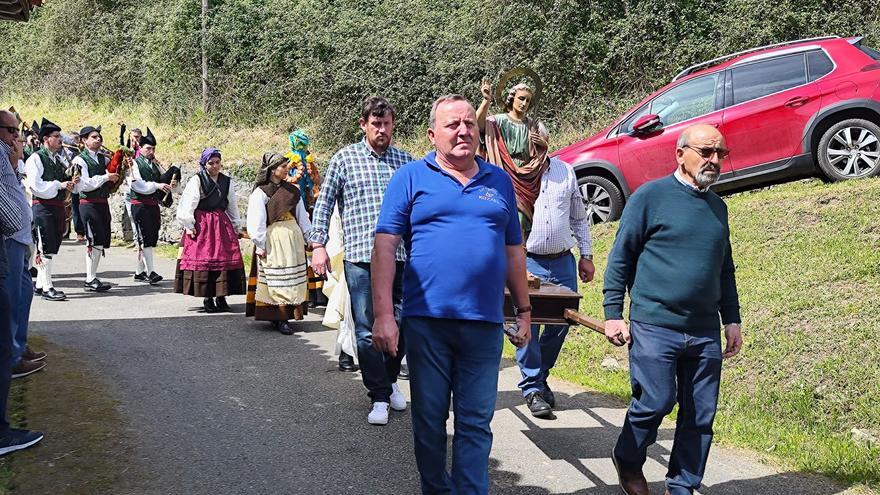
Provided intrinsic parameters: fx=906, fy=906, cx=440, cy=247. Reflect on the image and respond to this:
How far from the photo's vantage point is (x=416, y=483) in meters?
5.09

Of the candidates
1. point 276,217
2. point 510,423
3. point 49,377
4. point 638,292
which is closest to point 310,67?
point 276,217

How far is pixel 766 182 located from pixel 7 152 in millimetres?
8546

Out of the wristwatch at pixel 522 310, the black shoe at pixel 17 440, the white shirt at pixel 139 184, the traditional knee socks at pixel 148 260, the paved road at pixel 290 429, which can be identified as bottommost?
the paved road at pixel 290 429

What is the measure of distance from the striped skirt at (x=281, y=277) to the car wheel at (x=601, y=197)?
416cm

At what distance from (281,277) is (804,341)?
5207 millimetres

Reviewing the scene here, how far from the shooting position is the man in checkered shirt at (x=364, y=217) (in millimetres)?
6094

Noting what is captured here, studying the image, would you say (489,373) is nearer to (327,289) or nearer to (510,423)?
(510,423)

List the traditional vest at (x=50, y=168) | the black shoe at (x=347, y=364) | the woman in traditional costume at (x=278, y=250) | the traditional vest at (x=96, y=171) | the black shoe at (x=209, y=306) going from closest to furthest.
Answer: the black shoe at (x=347, y=364), the woman in traditional costume at (x=278, y=250), the black shoe at (x=209, y=306), the traditional vest at (x=50, y=168), the traditional vest at (x=96, y=171)

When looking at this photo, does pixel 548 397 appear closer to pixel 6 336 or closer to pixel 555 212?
pixel 555 212

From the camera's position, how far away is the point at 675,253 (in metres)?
4.61

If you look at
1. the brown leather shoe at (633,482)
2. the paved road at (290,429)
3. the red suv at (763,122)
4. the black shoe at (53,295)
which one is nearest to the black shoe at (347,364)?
the paved road at (290,429)

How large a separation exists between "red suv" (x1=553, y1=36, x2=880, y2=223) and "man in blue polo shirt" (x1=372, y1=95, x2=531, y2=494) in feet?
24.5

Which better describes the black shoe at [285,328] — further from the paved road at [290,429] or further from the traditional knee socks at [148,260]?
the traditional knee socks at [148,260]

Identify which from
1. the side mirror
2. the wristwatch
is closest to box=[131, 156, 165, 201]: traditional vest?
the side mirror
